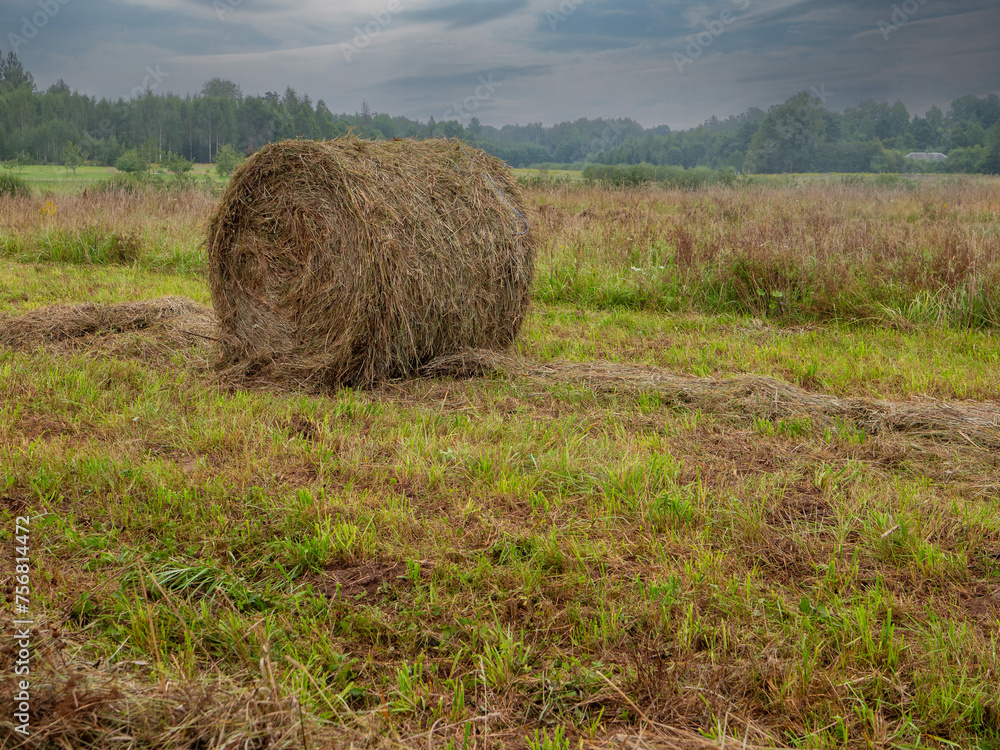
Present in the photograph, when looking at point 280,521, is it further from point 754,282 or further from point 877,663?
point 754,282

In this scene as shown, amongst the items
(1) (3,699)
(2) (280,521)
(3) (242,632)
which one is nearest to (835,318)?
(2) (280,521)

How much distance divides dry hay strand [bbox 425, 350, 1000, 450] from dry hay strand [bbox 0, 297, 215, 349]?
2940mm

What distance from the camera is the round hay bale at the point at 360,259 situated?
218 inches

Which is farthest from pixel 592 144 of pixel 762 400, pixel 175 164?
pixel 762 400

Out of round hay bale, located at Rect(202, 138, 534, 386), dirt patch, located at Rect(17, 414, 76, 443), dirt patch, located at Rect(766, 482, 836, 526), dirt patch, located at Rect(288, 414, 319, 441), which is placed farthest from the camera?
round hay bale, located at Rect(202, 138, 534, 386)

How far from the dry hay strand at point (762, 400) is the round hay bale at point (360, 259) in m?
0.46

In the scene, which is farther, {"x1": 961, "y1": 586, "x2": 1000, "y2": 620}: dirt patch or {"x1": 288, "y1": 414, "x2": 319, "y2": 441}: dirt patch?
{"x1": 288, "y1": 414, "x2": 319, "y2": 441}: dirt patch

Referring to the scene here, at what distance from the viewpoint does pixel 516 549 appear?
10.6 feet

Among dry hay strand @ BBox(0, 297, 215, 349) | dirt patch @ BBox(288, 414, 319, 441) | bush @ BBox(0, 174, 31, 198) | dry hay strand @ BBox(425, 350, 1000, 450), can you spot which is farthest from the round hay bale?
bush @ BBox(0, 174, 31, 198)

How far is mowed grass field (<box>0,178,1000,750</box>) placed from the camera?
2.25m

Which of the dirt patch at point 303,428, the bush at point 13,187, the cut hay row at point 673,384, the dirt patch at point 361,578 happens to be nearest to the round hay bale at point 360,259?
the cut hay row at point 673,384

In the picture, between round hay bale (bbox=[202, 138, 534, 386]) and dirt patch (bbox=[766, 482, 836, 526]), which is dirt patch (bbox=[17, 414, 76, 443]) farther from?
dirt patch (bbox=[766, 482, 836, 526])

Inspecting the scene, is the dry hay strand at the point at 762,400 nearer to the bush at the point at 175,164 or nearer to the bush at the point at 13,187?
the bush at the point at 13,187

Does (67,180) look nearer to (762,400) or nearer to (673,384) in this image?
(673,384)
